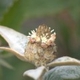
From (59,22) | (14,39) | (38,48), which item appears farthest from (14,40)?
(59,22)

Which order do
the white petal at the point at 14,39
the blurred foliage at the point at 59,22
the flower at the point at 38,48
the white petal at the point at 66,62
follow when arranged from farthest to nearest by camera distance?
the blurred foliage at the point at 59,22
the white petal at the point at 14,39
the flower at the point at 38,48
the white petal at the point at 66,62

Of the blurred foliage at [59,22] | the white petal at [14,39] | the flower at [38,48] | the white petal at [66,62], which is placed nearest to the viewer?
the white petal at [66,62]

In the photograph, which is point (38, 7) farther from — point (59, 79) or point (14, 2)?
point (59, 79)

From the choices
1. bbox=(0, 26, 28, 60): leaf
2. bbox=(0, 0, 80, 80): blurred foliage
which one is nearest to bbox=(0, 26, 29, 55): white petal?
bbox=(0, 26, 28, 60): leaf

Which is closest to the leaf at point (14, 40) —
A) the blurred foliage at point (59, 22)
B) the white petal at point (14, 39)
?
the white petal at point (14, 39)

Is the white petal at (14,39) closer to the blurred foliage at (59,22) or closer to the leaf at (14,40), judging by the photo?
the leaf at (14,40)

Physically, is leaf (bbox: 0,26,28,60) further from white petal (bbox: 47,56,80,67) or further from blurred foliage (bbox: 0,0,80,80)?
blurred foliage (bbox: 0,0,80,80)

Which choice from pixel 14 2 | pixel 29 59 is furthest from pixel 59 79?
pixel 14 2

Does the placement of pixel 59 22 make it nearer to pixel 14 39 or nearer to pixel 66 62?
pixel 14 39
